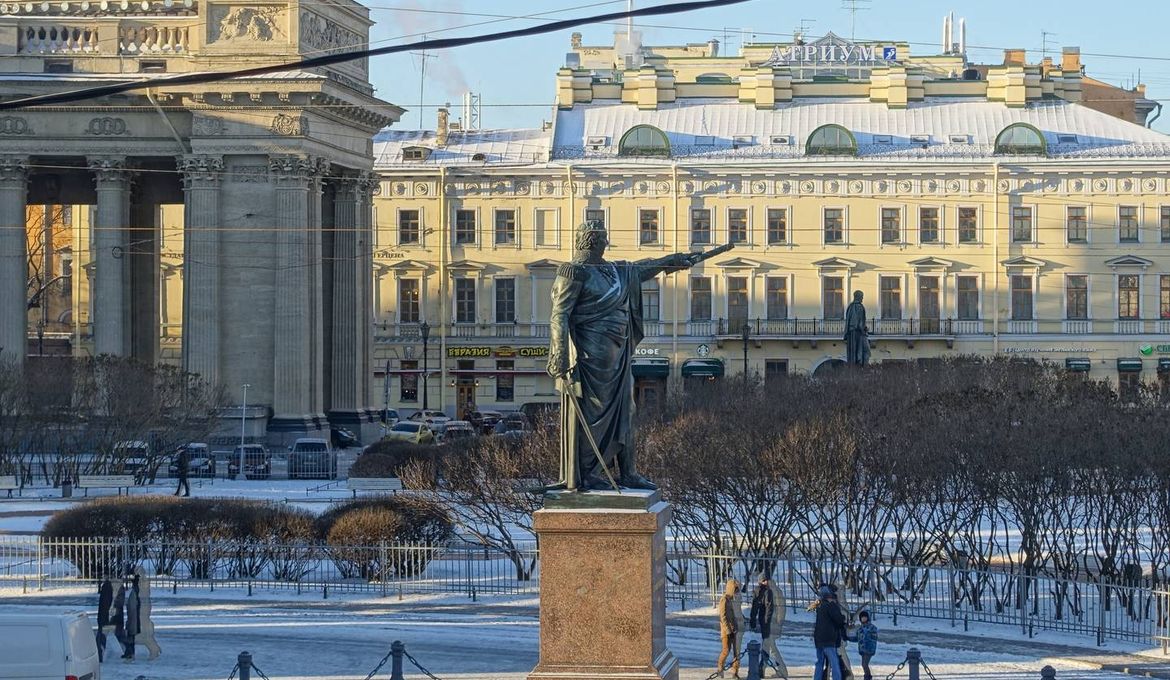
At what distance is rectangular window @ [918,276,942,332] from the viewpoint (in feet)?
263

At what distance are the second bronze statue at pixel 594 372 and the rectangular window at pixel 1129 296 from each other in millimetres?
66813

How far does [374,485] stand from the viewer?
42531mm

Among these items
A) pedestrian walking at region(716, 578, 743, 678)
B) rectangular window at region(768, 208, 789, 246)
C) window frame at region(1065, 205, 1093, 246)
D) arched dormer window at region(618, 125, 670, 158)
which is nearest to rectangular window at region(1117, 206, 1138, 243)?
window frame at region(1065, 205, 1093, 246)

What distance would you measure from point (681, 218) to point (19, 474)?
36345mm

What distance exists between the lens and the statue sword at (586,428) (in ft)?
51.5

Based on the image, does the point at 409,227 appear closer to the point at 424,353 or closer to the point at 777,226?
the point at 424,353

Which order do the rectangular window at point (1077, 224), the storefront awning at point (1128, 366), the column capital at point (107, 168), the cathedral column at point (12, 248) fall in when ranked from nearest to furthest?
the cathedral column at point (12, 248) → the column capital at point (107, 168) → the storefront awning at point (1128, 366) → the rectangular window at point (1077, 224)

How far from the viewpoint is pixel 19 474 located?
49094mm

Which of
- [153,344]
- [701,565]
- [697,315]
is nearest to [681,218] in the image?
[697,315]

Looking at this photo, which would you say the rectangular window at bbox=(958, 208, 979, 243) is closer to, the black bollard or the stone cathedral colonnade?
the stone cathedral colonnade

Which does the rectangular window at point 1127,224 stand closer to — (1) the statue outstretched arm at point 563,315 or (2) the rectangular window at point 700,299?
(2) the rectangular window at point 700,299

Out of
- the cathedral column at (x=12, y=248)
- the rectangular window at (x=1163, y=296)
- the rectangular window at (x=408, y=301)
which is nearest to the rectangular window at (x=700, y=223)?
the rectangular window at (x=408, y=301)

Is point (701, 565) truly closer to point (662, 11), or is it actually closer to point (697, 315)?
point (662, 11)

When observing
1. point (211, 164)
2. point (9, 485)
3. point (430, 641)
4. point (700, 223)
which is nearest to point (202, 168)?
point (211, 164)
